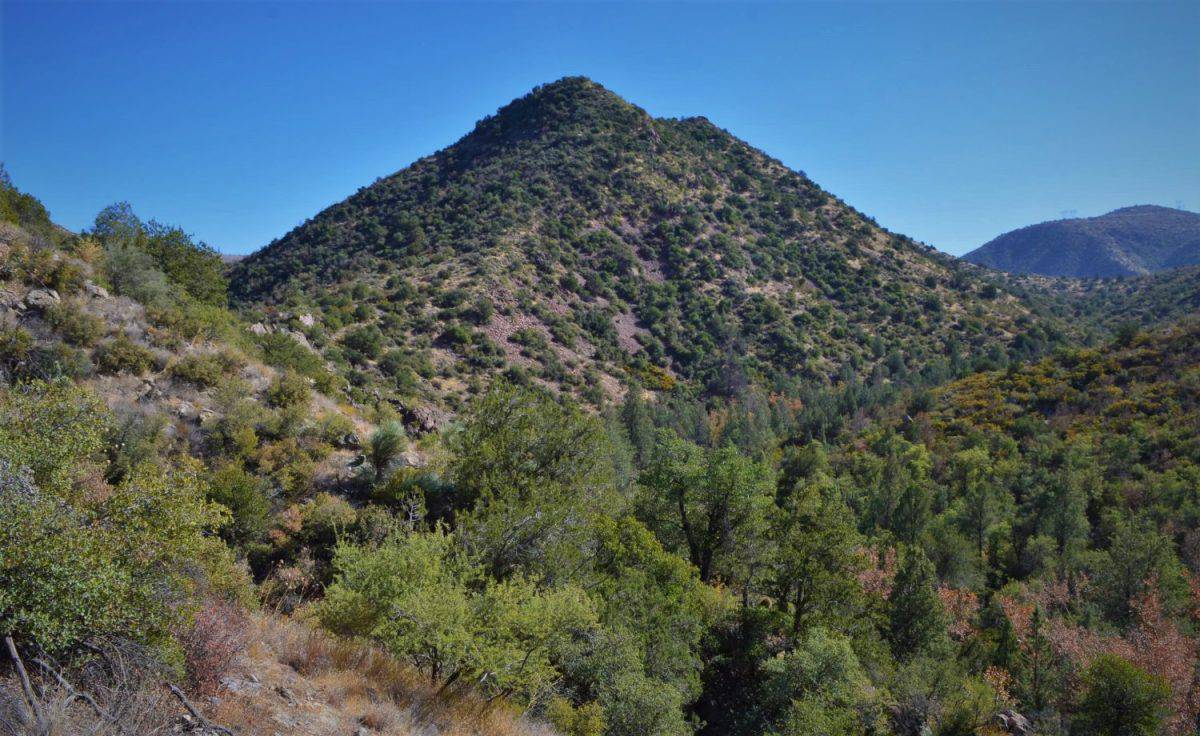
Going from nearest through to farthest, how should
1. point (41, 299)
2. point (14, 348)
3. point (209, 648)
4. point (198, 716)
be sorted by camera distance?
1. point (198, 716)
2. point (209, 648)
3. point (14, 348)
4. point (41, 299)

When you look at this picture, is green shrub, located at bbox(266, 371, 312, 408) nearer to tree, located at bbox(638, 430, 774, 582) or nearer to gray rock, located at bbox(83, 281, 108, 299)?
gray rock, located at bbox(83, 281, 108, 299)

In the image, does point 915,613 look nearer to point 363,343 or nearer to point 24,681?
point 24,681

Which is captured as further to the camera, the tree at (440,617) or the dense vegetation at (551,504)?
the tree at (440,617)

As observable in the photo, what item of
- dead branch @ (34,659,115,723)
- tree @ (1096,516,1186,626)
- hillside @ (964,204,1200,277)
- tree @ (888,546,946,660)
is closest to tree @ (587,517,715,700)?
tree @ (888,546,946,660)

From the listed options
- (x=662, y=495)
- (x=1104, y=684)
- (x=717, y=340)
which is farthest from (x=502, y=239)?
(x=1104, y=684)

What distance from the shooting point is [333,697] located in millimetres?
7996

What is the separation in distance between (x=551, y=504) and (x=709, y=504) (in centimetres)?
971

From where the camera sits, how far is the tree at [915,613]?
924 inches

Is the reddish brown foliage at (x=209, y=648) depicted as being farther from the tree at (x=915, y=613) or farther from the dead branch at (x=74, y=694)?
the tree at (x=915, y=613)

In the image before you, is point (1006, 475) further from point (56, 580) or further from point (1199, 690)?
point (56, 580)

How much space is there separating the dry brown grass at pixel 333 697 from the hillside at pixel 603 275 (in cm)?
3031

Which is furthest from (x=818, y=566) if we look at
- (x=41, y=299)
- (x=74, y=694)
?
(x=41, y=299)

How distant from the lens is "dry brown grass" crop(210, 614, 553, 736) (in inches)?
277

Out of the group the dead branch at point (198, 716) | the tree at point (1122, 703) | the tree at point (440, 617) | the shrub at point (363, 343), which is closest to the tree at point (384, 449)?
the tree at point (440, 617)
